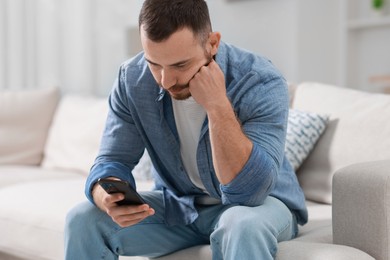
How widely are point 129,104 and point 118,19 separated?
297 centimetres

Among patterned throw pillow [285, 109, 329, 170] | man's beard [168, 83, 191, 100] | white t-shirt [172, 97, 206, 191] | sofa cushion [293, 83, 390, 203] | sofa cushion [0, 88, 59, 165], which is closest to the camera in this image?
man's beard [168, 83, 191, 100]

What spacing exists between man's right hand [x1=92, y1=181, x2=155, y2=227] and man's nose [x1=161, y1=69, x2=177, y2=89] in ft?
0.92

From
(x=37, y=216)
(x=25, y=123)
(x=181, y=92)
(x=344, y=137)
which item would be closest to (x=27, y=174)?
(x=25, y=123)

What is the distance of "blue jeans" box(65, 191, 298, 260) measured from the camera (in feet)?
5.46

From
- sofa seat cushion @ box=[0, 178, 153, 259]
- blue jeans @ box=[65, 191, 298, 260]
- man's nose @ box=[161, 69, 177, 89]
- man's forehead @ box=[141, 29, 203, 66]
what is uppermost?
man's forehead @ box=[141, 29, 203, 66]

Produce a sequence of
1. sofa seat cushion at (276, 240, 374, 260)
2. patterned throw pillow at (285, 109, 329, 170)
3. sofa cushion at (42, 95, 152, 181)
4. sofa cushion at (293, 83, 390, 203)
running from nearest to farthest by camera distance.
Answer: sofa seat cushion at (276, 240, 374, 260) → sofa cushion at (293, 83, 390, 203) → patterned throw pillow at (285, 109, 329, 170) → sofa cushion at (42, 95, 152, 181)

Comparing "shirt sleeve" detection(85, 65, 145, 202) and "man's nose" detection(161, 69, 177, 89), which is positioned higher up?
"man's nose" detection(161, 69, 177, 89)

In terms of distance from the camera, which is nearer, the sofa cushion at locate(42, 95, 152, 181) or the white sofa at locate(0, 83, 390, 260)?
the white sofa at locate(0, 83, 390, 260)

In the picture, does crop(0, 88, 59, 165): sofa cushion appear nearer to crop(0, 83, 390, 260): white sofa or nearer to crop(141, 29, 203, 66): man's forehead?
crop(0, 83, 390, 260): white sofa

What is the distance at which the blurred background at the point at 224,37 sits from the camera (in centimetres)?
447

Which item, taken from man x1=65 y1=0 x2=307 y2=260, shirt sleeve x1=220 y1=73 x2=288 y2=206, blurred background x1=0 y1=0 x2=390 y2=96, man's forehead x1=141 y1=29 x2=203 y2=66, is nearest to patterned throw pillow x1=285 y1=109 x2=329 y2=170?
man x1=65 y1=0 x2=307 y2=260

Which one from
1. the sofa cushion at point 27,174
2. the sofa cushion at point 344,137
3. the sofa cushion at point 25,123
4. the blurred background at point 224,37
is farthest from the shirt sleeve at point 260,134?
the blurred background at point 224,37

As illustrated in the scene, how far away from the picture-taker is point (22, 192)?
2854 millimetres

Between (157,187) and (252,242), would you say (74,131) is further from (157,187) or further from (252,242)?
(252,242)
